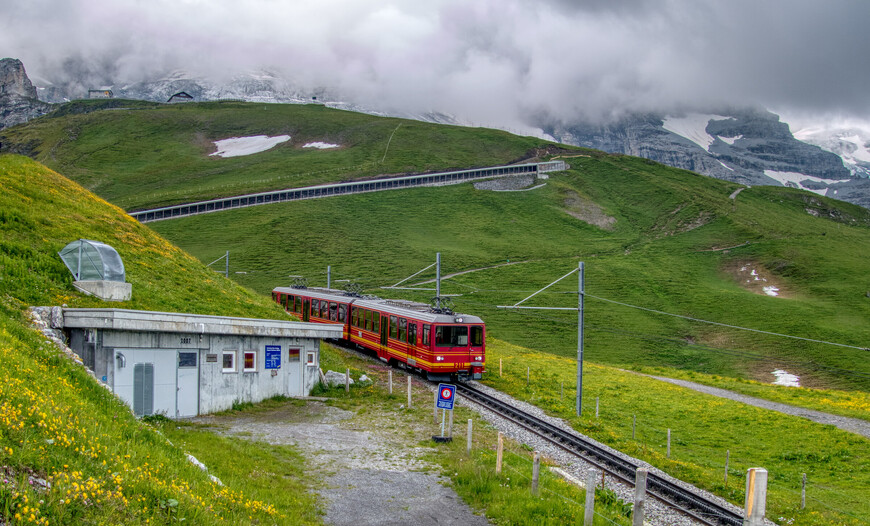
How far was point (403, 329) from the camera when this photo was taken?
112 feet

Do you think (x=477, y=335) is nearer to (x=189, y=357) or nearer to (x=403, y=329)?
(x=403, y=329)

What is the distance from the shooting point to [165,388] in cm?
2069

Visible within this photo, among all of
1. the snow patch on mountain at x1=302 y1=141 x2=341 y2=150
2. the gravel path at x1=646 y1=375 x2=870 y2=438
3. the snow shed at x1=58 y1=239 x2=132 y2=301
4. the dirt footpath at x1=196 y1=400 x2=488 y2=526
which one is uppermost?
the snow patch on mountain at x1=302 y1=141 x2=341 y2=150

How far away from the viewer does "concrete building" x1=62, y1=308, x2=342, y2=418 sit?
63.4 feet

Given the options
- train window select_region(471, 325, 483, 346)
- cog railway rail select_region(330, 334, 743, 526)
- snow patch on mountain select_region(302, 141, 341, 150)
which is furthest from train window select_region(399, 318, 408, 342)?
snow patch on mountain select_region(302, 141, 341, 150)

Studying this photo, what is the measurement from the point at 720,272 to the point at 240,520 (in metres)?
87.5

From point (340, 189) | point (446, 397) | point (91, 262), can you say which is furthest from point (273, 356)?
point (340, 189)

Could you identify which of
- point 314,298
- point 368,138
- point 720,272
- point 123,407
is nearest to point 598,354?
point 314,298

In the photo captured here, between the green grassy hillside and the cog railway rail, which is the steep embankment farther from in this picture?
the green grassy hillside

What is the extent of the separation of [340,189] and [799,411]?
9037 cm

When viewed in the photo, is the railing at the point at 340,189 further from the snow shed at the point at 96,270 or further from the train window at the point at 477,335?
the train window at the point at 477,335

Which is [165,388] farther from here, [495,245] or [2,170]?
[495,245]

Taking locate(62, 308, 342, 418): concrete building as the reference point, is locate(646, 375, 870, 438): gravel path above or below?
below

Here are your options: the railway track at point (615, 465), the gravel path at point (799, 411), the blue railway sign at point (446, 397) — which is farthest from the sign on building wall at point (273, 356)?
the gravel path at point (799, 411)
